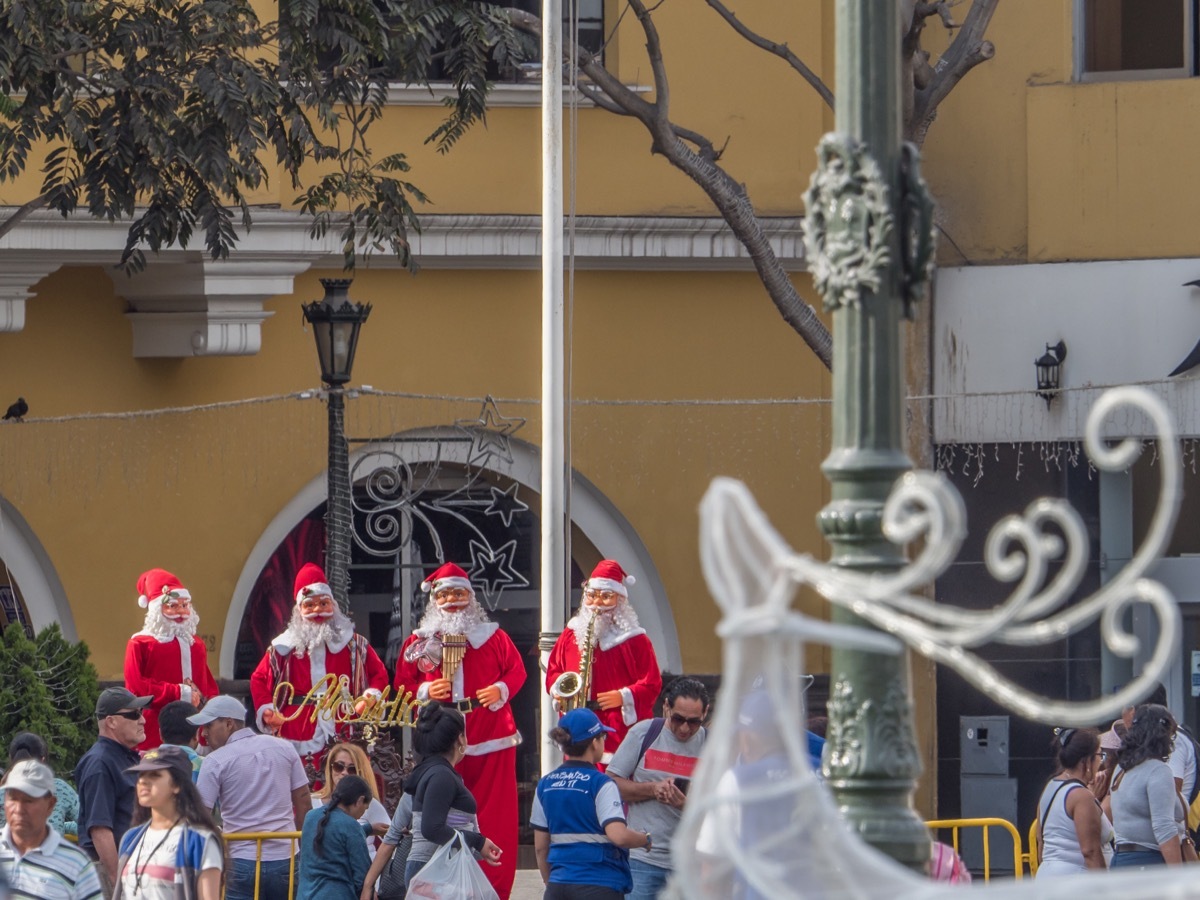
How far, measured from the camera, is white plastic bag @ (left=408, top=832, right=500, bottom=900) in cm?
866

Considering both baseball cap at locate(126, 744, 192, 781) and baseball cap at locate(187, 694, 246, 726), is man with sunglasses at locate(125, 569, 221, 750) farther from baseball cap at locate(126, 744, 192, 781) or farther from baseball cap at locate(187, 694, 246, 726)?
baseball cap at locate(126, 744, 192, 781)

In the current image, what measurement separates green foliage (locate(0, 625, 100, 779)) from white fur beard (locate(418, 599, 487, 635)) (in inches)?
78.9

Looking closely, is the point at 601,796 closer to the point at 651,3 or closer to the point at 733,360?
the point at 733,360

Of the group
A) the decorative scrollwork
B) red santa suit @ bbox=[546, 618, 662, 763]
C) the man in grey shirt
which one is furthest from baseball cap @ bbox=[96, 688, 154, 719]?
the decorative scrollwork

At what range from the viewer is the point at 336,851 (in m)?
8.68

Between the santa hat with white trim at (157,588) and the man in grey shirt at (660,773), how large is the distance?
362 cm

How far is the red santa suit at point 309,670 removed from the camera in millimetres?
11781

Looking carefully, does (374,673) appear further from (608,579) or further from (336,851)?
(336,851)

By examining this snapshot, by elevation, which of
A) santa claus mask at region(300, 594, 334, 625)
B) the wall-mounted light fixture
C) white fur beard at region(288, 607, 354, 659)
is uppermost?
the wall-mounted light fixture

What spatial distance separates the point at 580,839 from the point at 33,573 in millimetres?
6465

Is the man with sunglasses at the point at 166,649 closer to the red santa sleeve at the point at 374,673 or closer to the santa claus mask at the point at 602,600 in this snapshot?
the red santa sleeve at the point at 374,673

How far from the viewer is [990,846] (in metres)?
14.1

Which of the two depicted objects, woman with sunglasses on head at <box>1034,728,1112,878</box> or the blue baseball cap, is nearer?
woman with sunglasses on head at <box>1034,728,1112,878</box>

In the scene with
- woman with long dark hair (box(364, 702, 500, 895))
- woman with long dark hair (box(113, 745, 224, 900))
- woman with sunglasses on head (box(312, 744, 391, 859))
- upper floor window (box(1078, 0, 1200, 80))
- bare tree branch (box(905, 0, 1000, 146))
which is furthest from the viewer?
upper floor window (box(1078, 0, 1200, 80))
